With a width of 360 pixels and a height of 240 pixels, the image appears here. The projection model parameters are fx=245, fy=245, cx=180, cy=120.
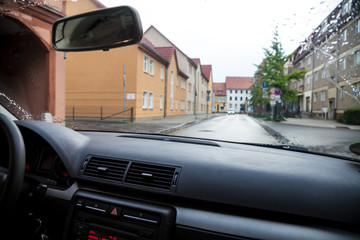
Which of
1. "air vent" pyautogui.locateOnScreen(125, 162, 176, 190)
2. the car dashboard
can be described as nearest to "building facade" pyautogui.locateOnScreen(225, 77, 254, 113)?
the car dashboard

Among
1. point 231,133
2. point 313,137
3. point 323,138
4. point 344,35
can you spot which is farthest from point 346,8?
point 231,133

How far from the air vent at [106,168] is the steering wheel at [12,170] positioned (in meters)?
0.48

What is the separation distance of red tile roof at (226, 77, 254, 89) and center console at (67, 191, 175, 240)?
6.81ft

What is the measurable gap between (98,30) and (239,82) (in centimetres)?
182

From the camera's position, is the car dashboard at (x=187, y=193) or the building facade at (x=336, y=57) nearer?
the car dashboard at (x=187, y=193)

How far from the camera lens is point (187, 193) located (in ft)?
4.32

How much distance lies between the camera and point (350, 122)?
1.91 m

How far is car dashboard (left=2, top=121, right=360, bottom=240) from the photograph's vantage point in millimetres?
1135

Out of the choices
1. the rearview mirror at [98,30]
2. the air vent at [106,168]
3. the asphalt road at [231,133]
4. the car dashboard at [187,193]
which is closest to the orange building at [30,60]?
the rearview mirror at [98,30]

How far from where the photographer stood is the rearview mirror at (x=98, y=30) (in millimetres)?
1835

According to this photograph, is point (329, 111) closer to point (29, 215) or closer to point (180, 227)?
point (180, 227)

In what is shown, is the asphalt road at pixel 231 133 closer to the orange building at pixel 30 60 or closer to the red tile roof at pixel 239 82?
the red tile roof at pixel 239 82

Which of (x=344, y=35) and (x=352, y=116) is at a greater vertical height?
(x=344, y=35)

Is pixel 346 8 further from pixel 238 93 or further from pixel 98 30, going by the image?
pixel 98 30
